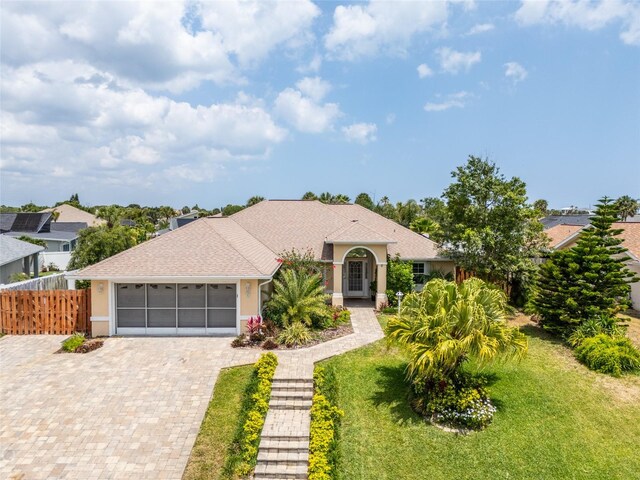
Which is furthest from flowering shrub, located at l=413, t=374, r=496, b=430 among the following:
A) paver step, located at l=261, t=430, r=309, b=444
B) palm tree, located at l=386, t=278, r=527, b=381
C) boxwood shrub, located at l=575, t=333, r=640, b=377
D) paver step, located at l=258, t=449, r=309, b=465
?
boxwood shrub, located at l=575, t=333, r=640, b=377

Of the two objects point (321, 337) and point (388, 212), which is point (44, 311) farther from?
point (388, 212)

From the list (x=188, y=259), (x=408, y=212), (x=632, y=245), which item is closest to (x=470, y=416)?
(x=188, y=259)

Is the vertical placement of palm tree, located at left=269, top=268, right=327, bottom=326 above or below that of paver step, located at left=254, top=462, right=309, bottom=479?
above

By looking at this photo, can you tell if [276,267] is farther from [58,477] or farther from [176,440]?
[58,477]

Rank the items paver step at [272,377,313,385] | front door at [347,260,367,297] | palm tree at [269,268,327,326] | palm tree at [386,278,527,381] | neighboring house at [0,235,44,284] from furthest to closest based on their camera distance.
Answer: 1. front door at [347,260,367,297]
2. neighboring house at [0,235,44,284]
3. palm tree at [269,268,327,326]
4. paver step at [272,377,313,385]
5. palm tree at [386,278,527,381]

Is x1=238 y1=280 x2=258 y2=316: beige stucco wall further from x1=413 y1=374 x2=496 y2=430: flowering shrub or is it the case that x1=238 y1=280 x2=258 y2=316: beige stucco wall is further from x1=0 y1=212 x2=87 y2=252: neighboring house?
x1=0 y1=212 x2=87 y2=252: neighboring house
